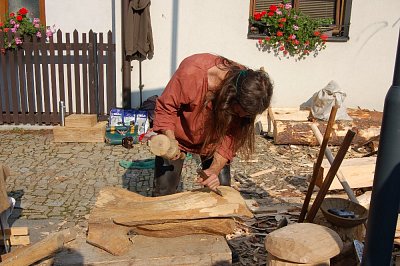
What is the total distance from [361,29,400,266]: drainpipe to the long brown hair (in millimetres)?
1069

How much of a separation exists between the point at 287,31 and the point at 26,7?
204 inches

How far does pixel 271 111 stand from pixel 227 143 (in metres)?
4.60

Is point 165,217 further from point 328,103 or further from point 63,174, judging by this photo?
point 328,103

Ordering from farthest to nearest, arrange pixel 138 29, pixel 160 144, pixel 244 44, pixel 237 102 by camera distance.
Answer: pixel 244 44 < pixel 138 29 < pixel 160 144 < pixel 237 102

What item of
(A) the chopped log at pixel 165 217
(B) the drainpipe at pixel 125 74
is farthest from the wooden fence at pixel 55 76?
(A) the chopped log at pixel 165 217

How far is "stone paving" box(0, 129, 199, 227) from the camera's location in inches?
182

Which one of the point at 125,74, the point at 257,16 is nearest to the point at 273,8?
the point at 257,16

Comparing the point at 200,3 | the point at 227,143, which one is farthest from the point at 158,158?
the point at 200,3

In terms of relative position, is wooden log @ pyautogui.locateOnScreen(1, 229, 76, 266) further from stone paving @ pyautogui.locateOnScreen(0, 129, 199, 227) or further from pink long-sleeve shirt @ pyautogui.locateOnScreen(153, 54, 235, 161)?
stone paving @ pyautogui.locateOnScreen(0, 129, 199, 227)

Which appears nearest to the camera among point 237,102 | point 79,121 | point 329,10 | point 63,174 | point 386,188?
point 386,188

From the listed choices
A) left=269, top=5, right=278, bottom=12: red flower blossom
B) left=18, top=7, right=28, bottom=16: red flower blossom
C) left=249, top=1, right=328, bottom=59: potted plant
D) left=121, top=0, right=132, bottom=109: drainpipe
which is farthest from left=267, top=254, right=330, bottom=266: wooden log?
left=18, top=7, right=28, bottom=16: red flower blossom

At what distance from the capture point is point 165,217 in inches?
103

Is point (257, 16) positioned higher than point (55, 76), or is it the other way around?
point (257, 16)

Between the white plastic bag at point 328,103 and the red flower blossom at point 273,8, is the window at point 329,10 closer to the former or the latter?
the red flower blossom at point 273,8
